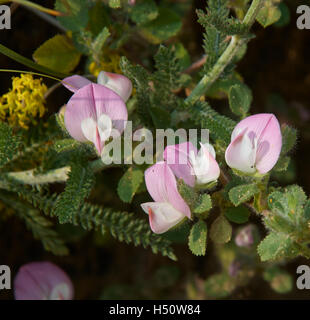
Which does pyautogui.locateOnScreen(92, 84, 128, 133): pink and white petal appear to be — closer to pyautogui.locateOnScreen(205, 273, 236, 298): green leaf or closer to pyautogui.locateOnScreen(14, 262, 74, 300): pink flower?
pyautogui.locateOnScreen(14, 262, 74, 300): pink flower

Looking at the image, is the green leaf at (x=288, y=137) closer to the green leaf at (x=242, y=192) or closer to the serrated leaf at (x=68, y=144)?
the green leaf at (x=242, y=192)

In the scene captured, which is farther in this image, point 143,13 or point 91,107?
point 143,13

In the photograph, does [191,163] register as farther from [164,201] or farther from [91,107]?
[91,107]

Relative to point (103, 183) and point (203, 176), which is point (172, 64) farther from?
point (103, 183)
